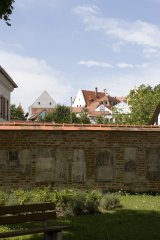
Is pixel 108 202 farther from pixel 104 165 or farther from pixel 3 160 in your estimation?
pixel 3 160

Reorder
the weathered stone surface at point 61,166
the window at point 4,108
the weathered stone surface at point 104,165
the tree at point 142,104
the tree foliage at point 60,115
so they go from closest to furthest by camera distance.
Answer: the weathered stone surface at point 61,166 < the weathered stone surface at point 104,165 < the window at point 4,108 < the tree at point 142,104 < the tree foliage at point 60,115

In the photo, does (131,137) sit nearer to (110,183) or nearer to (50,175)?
(110,183)

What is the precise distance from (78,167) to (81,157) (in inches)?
14.8

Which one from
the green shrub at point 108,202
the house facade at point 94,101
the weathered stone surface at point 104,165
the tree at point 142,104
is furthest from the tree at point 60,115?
the green shrub at point 108,202

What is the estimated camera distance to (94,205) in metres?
12.8

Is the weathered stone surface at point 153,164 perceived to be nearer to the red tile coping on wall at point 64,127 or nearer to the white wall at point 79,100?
the red tile coping on wall at point 64,127

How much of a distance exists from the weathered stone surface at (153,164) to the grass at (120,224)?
352cm

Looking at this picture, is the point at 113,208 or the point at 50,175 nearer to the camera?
the point at 113,208

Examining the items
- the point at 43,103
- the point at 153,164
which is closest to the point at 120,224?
the point at 153,164

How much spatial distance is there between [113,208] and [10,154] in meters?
4.98

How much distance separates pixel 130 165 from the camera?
1762 cm

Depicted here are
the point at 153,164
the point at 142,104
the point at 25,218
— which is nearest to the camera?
the point at 25,218

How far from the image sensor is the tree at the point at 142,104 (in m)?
57.6

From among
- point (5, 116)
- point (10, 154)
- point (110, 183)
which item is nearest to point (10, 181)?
point (10, 154)
